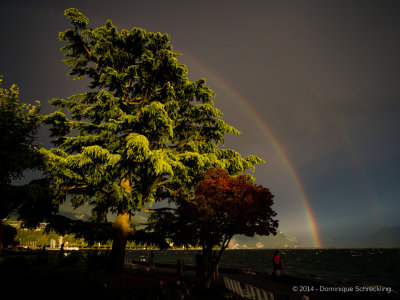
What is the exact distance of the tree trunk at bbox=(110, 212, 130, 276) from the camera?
15031 millimetres

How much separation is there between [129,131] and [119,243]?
6.60m

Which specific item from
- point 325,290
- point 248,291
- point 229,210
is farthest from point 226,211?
point 325,290

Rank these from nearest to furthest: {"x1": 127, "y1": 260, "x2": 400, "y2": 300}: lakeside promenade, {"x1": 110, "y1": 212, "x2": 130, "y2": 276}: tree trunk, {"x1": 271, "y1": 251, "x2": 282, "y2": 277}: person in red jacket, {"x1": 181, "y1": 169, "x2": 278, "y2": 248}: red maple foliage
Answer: {"x1": 127, "y1": 260, "x2": 400, "y2": 300}: lakeside promenade < {"x1": 181, "y1": 169, "x2": 278, "y2": 248}: red maple foliage < {"x1": 110, "y1": 212, "x2": 130, "y2": 276}: tree trunk < {"x1": 271, "y1": 251, "x2": 282, "y2": 277}: person in red jacket

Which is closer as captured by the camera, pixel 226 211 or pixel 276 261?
pixel 226 211

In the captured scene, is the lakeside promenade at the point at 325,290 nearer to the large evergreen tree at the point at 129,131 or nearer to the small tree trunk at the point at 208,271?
the small tree trunk at the point at 208,271

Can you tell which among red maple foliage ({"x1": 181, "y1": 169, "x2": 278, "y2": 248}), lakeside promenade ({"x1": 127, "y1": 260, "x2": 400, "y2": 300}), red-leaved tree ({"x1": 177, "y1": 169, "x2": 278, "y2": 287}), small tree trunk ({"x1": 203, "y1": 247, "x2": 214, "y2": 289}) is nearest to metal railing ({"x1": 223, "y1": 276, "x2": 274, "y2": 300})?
lakeside promenade ({"x1": 127, "y1": 260, "x2": 400, "y2": 300})

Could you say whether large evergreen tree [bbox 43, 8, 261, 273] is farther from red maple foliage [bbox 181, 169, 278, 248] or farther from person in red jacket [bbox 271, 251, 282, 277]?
person in red jacket [bbox 271, 251, 282, 277]

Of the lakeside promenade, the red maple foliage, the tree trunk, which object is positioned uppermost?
the red maple foliage

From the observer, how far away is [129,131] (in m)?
16.6

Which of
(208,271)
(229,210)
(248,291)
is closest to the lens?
(248,291)

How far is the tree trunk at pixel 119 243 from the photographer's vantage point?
1503cm

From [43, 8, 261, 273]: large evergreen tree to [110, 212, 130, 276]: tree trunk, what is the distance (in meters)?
0.05

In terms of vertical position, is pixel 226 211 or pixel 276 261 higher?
pixel 226 211

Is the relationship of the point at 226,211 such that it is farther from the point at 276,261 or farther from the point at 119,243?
the point at 276,261
